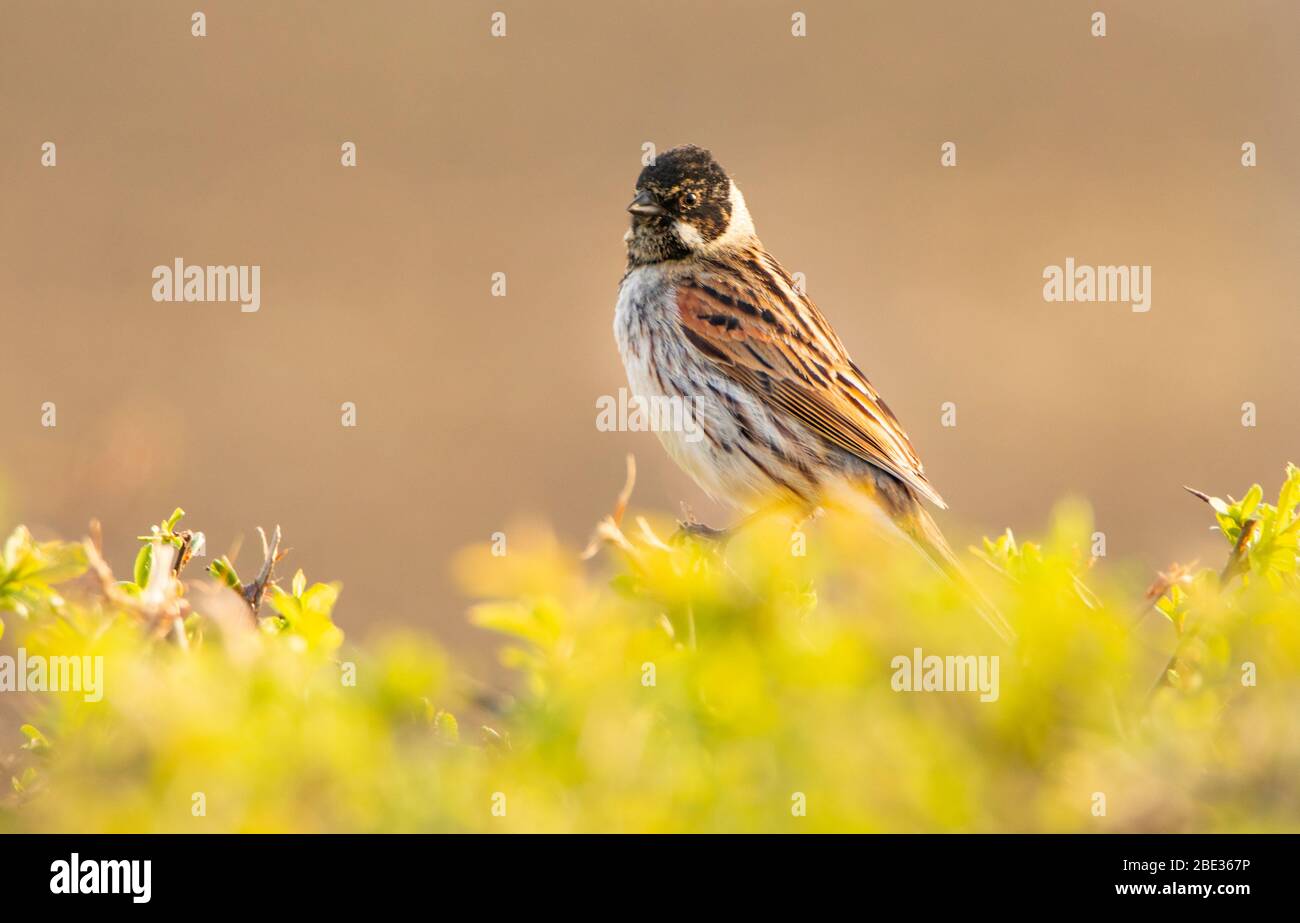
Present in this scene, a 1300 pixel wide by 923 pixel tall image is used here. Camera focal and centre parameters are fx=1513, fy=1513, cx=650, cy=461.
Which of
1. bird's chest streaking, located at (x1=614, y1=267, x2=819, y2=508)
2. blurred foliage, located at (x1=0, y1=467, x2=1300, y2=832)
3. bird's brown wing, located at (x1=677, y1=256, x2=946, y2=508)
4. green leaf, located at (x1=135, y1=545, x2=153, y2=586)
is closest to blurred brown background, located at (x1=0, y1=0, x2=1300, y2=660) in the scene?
bird's chest streaking, located at (x1=614, y1=267, x2=819, y2=508)

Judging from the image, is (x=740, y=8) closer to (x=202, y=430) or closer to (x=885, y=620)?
(x=202, y=430)

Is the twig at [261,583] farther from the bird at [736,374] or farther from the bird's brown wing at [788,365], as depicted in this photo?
the bird's brown wing at [788,365]

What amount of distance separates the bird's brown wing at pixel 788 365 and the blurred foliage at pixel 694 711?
4.29m

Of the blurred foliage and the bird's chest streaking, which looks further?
the bird's chest streaking

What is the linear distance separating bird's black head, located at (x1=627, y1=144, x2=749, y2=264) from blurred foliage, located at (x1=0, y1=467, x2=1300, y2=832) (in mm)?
4820

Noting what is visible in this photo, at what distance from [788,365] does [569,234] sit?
985 cm

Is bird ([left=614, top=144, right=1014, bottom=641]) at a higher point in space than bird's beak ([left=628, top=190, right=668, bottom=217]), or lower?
lower

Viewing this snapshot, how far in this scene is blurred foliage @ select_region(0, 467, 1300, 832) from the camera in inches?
75.9

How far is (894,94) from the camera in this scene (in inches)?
758

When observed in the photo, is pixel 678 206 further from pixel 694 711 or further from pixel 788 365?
pixel 694 711

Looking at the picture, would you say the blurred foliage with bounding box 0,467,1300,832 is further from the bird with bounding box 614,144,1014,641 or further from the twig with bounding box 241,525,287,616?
the bird with bounding box 614,144,1014,641

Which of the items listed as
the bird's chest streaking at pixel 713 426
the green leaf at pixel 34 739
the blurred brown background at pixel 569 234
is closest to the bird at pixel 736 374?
the bird's chest streaking at pixel 713 426

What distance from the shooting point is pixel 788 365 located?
6.98 meters

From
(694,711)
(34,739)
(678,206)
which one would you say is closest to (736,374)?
(678,206)
